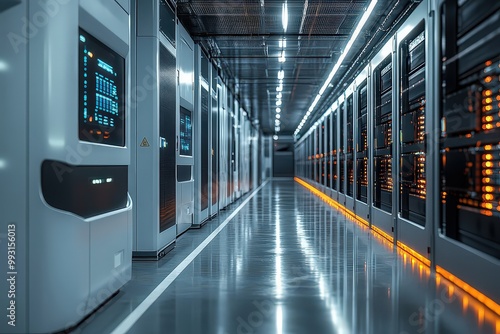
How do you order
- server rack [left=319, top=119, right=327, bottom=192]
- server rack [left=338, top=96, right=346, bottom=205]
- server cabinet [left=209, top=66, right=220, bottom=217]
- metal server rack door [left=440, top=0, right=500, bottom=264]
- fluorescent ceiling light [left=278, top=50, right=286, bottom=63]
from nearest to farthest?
metal server rack door [left=440, top=0, right=500, bottom=264] → server cabinet [left=209, top=66, right=220, bottom=217] → fluorescent ceiling light [left=278, top=50, right=286, bottom=63] → server rack [left=338, top=96, right=346, bottom=205] → server rack [left=319, top=119, right=327, bottom=192]

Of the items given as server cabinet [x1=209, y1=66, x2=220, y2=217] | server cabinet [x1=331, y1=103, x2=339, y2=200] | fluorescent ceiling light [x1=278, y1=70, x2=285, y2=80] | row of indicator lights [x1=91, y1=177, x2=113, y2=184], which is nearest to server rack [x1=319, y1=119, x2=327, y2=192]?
server cabinet [x1=331, y1=103, x2=339, y2=200]

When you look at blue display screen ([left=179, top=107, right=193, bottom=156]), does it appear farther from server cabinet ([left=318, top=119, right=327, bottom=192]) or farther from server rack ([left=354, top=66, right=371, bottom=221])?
server cabinet ([left=318, top=119, right=327, bottom=192])

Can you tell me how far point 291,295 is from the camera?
4.36 m

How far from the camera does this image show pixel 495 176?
160 inches

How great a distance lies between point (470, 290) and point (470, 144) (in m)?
1.30

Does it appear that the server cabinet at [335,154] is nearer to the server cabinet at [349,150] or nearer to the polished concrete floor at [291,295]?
the server cabinet at [349,150]

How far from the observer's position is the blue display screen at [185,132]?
26.2 feet

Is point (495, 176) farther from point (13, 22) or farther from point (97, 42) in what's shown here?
point (13, 22)

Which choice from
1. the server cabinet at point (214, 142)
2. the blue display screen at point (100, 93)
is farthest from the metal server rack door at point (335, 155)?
the blue display screen at point (100, 93)

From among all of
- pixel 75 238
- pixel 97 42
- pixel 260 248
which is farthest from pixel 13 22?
pixel 260 248

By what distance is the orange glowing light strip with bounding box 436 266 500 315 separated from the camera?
3.91 metres

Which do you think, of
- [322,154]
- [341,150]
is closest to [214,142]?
[341,150]

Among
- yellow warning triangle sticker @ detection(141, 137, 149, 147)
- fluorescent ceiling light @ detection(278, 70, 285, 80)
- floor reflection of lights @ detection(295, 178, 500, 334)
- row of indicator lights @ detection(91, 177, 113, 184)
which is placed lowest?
floor reflection of lights @ detection(295, 178, 500, 334)

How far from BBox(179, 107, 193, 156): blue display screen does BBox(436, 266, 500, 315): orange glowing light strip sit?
4.39 meters
